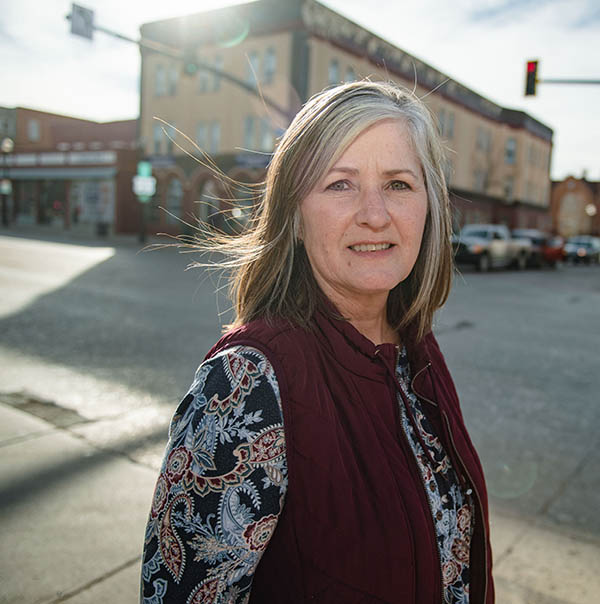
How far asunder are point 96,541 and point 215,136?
3028 cm

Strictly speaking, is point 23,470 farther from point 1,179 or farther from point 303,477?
point 1,179

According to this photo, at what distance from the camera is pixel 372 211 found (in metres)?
1.57

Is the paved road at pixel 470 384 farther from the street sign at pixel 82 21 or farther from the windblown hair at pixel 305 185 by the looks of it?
the street sign at pixel 82 21

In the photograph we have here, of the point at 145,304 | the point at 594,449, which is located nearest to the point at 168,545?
the point at 594,449

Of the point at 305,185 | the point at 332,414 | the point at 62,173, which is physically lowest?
the point at 332,414

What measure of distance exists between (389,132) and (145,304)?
856cm

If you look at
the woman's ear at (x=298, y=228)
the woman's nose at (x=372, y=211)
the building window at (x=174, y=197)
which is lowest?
the woman's ear at (x=298, y=228)

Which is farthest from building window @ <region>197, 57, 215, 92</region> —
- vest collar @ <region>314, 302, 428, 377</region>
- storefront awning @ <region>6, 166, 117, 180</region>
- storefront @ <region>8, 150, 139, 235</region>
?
vest collar @ <region>314, 302, 428, 377</region>

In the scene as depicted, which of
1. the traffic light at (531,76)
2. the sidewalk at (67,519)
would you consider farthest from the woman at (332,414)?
the traffic light at (531,76)

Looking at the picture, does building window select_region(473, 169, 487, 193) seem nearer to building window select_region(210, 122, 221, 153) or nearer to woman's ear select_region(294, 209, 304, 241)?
building window select_region(210, 122, 221, 153)

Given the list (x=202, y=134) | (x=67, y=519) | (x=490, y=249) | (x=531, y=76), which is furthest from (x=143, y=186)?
(x=67, y=519)

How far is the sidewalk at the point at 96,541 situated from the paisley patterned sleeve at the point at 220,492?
1479mm

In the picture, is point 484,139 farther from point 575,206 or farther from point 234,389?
point 234,389

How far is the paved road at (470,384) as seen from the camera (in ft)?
10.4
